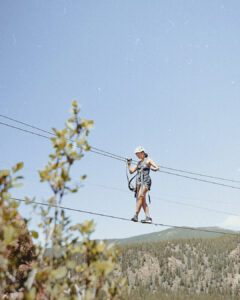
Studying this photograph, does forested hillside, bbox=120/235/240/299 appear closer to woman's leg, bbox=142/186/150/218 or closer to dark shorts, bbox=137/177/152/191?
woman's leg, bbox=142/186/150/218

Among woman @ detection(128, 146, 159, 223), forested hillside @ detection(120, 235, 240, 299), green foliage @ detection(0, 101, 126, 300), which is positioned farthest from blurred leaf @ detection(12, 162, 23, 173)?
forested hillside @ detection(120, 235, 240, 299)

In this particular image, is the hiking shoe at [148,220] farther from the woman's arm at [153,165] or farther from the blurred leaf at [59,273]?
the blurred leaf at [59,273]

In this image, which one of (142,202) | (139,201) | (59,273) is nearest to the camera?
(59,273)

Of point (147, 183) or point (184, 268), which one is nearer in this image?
point (147, 183)

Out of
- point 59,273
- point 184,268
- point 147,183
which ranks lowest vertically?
point 184,268

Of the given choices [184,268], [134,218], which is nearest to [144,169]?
[134,218]

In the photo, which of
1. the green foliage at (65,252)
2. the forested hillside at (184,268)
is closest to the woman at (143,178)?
the green foliage at (65,252)

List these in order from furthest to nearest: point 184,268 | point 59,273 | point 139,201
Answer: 1. point 184,268
2. point 139,201
3. point 59,273

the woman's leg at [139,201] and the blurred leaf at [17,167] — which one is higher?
the woman's leg at [139,201]

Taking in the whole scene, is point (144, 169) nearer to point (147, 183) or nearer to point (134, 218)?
point (147, 183)

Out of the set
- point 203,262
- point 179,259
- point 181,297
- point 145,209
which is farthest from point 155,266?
point 145,209

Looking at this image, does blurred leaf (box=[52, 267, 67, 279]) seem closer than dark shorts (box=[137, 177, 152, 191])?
Yes

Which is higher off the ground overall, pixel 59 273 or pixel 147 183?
pixel 147 183

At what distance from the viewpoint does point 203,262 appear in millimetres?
141750
